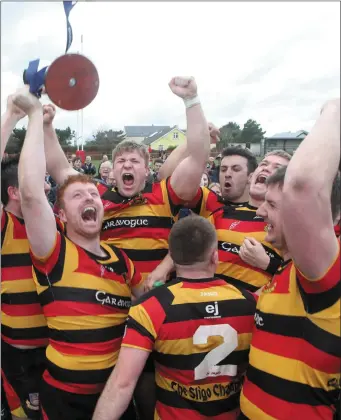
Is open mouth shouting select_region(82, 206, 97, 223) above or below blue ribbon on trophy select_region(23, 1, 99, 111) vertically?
below

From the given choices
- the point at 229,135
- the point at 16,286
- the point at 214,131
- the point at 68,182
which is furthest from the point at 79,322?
the point at 229,135

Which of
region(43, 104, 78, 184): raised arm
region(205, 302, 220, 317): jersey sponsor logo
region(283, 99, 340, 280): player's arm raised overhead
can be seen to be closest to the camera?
region(283, 99, 340, 280): player's arm raised overhead

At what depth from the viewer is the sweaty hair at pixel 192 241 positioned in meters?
1.91

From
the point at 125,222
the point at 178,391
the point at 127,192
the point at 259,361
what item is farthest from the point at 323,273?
the point at 127,192

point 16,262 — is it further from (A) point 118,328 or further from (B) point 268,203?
(B) point 268,203

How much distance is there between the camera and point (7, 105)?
76.1 inches

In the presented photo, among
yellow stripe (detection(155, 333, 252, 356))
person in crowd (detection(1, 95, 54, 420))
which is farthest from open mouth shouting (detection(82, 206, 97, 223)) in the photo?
yellow stripe (detection(155, 333, 252, 356))

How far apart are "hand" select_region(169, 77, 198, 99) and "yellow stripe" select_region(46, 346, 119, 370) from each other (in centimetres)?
166

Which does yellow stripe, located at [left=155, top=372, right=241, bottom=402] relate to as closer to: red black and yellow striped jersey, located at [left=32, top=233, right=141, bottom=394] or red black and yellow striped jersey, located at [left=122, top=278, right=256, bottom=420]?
red black and yellow striped jersey, located at [left=122, top=278, right=256, bottom=420]

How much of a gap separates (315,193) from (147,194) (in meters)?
2.00

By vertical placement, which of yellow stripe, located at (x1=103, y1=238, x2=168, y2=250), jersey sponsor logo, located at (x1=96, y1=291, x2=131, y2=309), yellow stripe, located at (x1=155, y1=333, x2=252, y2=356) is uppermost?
yellow stripe, located at (x1=103, y1=238, x2=168, y2=250)

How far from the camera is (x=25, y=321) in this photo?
2445 millimetres

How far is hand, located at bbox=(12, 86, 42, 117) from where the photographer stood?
6.09 ft

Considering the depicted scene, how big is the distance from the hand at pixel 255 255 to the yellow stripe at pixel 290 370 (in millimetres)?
886
